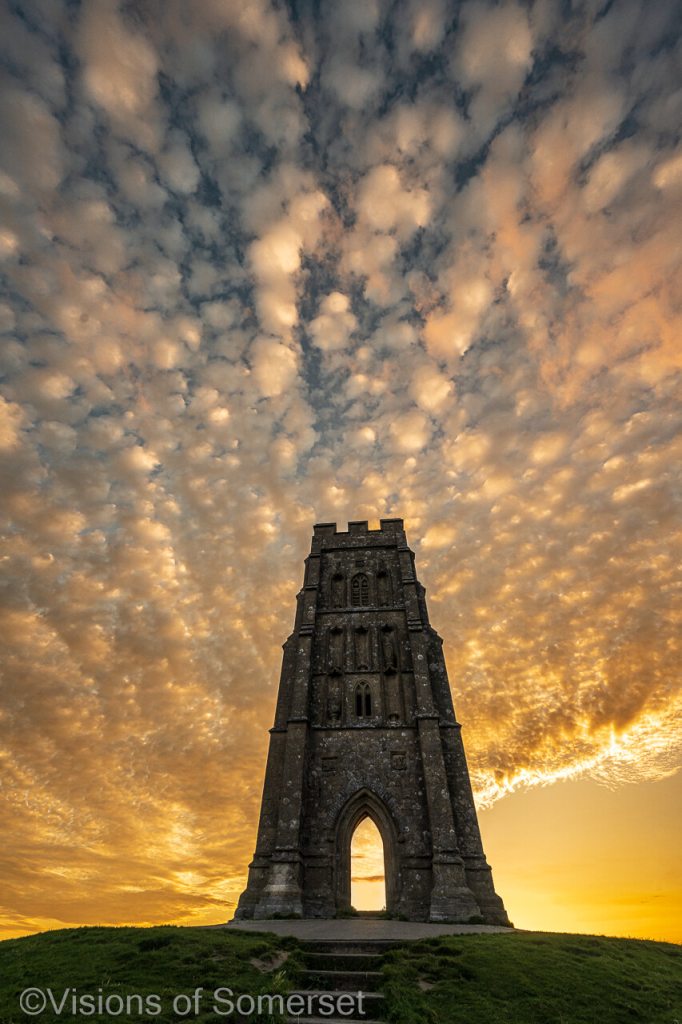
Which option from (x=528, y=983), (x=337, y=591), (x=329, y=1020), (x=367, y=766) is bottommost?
(x=329, y=1020)

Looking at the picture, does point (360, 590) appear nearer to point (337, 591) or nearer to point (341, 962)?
point (337, 591)

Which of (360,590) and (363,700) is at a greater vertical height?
(360,590)

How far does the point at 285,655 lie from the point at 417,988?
64.1ft

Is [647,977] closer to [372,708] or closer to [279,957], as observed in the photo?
[279,957]

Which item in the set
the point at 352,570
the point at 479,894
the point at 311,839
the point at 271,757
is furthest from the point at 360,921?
the point at 352,570

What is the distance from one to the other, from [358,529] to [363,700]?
12.2 m

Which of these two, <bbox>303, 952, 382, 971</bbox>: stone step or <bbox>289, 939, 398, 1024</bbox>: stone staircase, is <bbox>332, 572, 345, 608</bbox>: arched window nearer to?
<bbox>289, 939, 398, 1024</bbox>: stone staircase

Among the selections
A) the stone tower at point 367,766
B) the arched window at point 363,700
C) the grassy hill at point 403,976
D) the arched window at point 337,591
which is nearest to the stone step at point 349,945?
the grassy hill at point 403,976

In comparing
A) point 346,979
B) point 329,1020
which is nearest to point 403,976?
point 346,979

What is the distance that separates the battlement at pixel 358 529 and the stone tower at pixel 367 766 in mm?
3079

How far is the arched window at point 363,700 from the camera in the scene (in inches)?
1046

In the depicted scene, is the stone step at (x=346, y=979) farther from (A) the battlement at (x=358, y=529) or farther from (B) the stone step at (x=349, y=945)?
(A) the battlement at (x=358, y=529)

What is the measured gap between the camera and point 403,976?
1109 cm

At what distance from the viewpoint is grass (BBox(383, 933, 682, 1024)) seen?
9703mm
